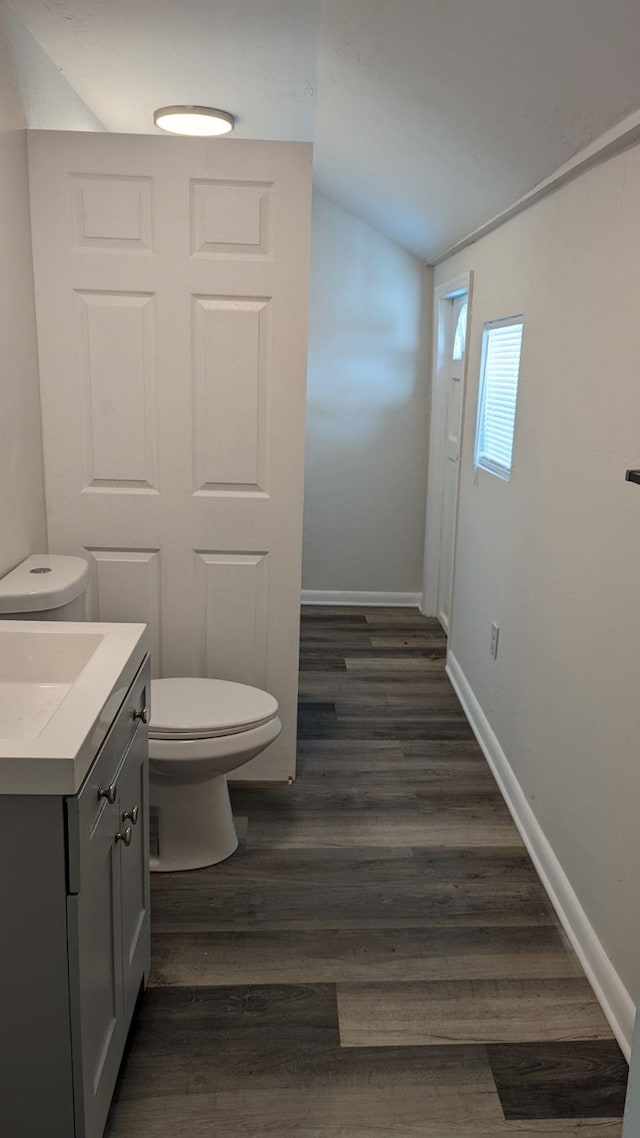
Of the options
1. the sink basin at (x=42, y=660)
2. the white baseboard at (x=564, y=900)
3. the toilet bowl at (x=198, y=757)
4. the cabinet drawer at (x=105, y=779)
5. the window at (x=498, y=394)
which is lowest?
the white baseboard at (x=564, y=900)

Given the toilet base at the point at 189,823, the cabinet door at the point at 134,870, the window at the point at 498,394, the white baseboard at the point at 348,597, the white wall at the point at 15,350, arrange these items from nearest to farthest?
1. the cabinet door at the point at 134,870
2. the white wall at the point at 15,350
3. the toilet base at the point at 189,823
4. the window at the point at 498,394
5. the white baseboard at the point at 348,597

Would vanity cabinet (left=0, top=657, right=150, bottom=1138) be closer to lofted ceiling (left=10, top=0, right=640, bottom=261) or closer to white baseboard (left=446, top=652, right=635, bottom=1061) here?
white baseboard (left=446, top=652, right=635, bottom=1061)

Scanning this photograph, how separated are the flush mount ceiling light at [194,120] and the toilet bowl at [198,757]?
2.13 m

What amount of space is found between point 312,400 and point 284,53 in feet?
7.77

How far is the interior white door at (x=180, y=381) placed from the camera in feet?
8.57

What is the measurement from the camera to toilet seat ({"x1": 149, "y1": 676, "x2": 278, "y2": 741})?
2.45m

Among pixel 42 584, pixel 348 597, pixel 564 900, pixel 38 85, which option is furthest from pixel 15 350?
pixel 348 597

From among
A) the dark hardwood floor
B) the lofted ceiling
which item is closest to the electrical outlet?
the dark hardwood floor

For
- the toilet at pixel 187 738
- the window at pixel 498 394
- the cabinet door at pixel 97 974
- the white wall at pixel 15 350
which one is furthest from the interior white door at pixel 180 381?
the cabinet door at pixel 97 974

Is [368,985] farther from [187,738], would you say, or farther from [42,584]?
[42,584]

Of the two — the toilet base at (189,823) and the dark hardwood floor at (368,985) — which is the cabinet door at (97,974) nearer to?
the dark hardwood floor at (368,985)

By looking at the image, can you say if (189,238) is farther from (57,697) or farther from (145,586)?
(57,697)

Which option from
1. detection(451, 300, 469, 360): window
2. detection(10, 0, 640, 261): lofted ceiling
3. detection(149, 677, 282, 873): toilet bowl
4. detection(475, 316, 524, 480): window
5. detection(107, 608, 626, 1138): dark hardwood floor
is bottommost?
detection(107, 608, 626, 1138): dark hardwood floor

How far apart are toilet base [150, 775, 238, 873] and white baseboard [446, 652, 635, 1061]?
933 millimetres
